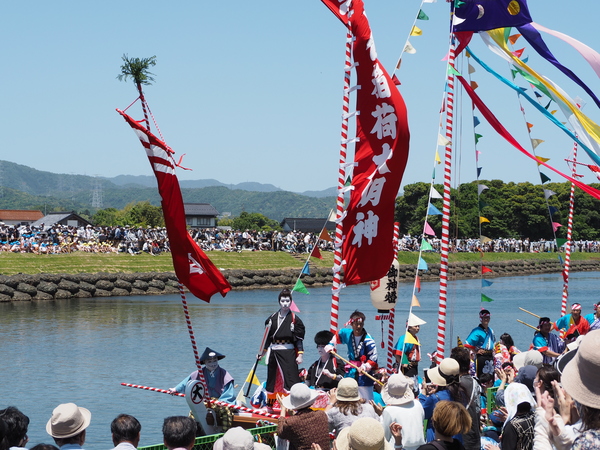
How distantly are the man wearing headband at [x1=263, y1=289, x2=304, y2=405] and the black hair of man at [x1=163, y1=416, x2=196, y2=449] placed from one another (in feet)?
20.1

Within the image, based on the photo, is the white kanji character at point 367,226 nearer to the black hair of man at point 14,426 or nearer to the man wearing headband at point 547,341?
the black hair of man at point 14,426

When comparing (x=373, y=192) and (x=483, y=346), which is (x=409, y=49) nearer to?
(x=373, y=192)

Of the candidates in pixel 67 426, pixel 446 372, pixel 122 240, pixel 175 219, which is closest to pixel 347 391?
pixel 446 372

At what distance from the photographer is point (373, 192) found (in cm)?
988

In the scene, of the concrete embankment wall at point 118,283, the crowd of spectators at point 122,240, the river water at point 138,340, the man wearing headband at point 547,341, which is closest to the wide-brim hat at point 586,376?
the man wearing headband at point 547,341

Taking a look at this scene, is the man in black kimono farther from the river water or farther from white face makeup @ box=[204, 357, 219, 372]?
the river water

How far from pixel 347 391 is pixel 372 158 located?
3.68 m

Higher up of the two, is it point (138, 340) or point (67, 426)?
point (67, 426)

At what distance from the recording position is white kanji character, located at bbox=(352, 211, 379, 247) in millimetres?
9906

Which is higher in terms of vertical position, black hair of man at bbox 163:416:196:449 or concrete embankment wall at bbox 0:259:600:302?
black hair of man at bbox 163:416:196:449

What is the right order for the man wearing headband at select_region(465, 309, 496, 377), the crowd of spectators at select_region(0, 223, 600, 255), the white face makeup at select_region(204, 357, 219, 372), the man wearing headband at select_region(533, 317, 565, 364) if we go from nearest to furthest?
the white face makeup at select_region(204, 357, 219, 372) → the man wearing headband at select_region(465, 309, 496, 377) → the man wearing headband at select_region(533, 317, 565, 364) → the crowd of spectators at select_region(0, 223, 600, 255)

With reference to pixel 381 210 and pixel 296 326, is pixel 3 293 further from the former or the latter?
pixel 381 210

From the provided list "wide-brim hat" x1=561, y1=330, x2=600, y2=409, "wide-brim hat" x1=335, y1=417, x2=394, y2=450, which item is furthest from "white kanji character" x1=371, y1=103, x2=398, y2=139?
"wide-brim hat" x1=561, y1=330, x2=600, y2=409

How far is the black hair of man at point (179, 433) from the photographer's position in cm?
582
